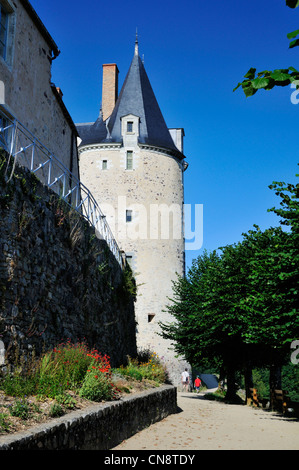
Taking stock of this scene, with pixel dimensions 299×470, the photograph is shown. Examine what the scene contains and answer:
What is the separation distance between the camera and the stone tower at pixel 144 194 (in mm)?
26906

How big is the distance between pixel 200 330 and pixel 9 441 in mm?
17926

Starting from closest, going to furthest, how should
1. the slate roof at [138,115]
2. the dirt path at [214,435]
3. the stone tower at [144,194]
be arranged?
1. the dirt path at [214,435]
2. the stone tower at [144,194]
3. the slate roof at [138,115]

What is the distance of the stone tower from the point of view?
26.9m

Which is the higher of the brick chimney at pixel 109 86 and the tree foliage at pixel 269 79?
the brick chimney at pixel 109 86

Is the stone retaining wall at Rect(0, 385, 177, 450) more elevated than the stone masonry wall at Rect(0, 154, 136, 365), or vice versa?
the stone masonry wall at Rect(0, 154, 136, 365)

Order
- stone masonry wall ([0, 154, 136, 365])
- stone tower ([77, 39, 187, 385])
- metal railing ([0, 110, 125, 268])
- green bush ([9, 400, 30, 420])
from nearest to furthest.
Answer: green bush ([9, 400, 30, 420]) → stone masonry wall ([0, 154, 136, 365]) → metal railing ([0, 110, 125, 268]) → stone tower ([77, 39, 187, 385])

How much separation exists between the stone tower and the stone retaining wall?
54.5 ft

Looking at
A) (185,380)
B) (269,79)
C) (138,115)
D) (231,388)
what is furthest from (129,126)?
(269,79)

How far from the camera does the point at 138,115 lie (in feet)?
99.9

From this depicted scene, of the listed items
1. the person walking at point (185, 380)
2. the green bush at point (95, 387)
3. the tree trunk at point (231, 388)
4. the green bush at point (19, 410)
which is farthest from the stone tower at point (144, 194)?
the green bush at point (19, 410)

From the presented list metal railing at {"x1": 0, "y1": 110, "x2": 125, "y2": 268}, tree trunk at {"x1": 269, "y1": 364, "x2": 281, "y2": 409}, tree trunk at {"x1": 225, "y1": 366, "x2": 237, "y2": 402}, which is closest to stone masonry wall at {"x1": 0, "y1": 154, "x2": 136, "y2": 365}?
metal railing at {"x1": 0, "y1": 110, "x2": 125, "y2": 268}

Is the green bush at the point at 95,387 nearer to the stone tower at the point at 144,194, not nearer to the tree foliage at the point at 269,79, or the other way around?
the tree foliage at the point at 269,79

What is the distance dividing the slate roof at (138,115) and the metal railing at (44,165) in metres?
13.6

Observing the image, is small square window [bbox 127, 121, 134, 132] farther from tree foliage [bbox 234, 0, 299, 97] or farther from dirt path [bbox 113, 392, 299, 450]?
tree foliage [bbox 234, 0, 299, 97]
